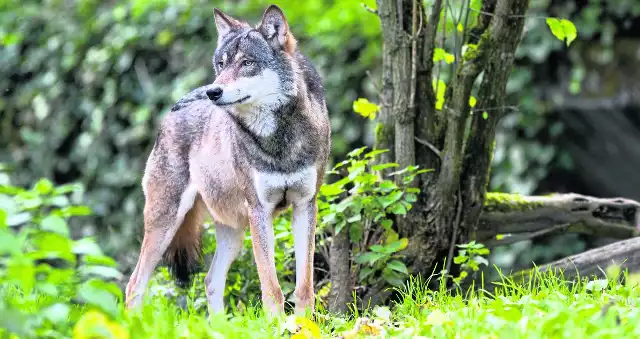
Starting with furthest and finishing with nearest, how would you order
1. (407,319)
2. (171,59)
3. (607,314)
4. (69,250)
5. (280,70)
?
(171,59)
(280,70)
(407,319)
(607,314)
(69,250)

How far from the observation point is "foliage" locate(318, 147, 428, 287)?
4918mm

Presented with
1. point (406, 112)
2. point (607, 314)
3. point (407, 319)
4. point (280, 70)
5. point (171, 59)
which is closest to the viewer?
point (607, 314)

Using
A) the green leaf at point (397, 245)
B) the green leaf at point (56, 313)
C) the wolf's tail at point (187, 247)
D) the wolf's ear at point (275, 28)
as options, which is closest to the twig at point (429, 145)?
the green leaf at point (397, 245)

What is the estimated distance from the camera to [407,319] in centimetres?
397

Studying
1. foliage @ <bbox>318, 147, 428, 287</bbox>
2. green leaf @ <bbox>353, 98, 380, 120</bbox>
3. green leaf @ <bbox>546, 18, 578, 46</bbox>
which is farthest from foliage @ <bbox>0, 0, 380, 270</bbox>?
green leaf @ <bbox>546, 18, 578, 46</bbox>

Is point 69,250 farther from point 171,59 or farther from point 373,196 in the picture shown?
point 171,59

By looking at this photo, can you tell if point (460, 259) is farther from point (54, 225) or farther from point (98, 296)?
point (54, 225)

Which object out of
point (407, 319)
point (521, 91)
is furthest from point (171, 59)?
point (407, 319)

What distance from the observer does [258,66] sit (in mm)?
4547

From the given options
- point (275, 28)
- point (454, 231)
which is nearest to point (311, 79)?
point (275, 28)

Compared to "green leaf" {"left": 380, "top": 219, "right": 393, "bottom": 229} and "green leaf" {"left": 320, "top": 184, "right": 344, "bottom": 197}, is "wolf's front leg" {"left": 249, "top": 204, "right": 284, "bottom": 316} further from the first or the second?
"green leaf" {"left": 380, "top": 219, "right": 393, "bottom": 229}

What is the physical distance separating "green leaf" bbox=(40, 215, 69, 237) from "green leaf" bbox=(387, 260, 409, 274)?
2.45m

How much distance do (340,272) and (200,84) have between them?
351 centimetres

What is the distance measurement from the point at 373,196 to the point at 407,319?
1198 millimetres
